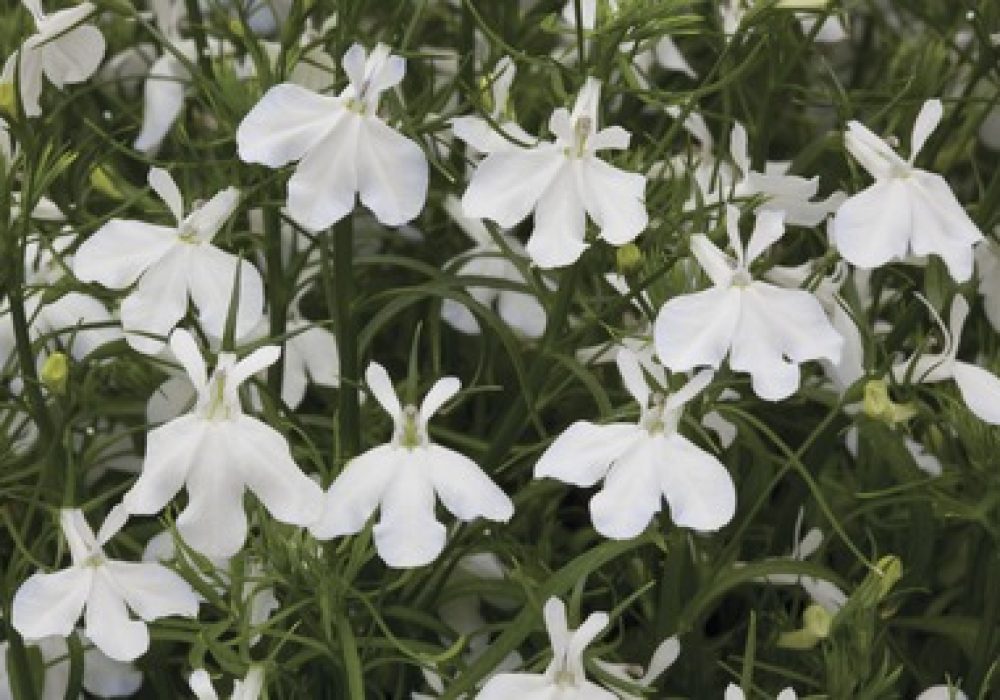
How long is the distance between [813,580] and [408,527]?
320mm

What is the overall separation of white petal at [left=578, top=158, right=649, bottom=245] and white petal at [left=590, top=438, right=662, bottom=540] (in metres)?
0.10

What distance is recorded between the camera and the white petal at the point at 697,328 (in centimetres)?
96

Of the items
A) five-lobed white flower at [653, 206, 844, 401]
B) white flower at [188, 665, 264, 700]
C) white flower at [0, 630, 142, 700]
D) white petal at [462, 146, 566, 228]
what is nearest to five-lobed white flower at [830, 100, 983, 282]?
five-lobed white flower at [653, 206, 844, 401]

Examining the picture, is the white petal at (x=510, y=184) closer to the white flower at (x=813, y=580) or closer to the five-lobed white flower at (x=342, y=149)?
the five-lobed white flower at (x=342, y=149)

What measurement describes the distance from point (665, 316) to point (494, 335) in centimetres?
33

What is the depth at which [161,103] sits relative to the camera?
140 cm

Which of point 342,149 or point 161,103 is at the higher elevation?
point 342,149

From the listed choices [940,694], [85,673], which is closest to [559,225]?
[940,694]

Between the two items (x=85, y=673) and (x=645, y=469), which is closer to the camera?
(x=645, y=469)

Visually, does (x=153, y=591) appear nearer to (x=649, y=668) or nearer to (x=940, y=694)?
(x=649, y=668)

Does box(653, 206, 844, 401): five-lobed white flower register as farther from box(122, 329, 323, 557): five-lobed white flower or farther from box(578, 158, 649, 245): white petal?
box(122, 329, 323, 557): five-lobed white flower

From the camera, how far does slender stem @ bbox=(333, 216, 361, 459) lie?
107 cm

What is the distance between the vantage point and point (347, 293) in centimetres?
108

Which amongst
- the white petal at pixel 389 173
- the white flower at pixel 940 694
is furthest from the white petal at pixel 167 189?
the white flower at pixel 940 694
